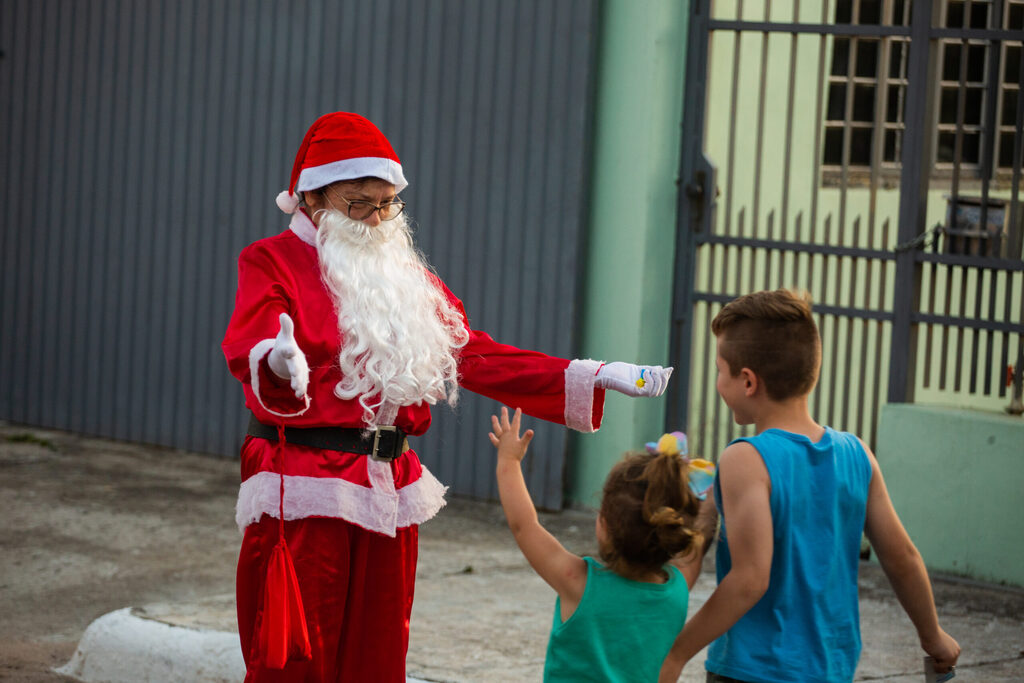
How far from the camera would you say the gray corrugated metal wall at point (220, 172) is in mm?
6621

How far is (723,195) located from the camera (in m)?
6.37

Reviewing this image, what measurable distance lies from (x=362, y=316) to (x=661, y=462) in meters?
0.95

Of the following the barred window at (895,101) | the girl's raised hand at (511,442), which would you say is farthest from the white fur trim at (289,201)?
the barred window at (895,101)

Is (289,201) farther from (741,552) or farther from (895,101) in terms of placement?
(895,101)

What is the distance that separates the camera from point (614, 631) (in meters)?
2.41

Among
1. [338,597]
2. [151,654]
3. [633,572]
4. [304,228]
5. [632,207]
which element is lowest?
[151,654]

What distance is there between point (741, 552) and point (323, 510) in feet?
3.36

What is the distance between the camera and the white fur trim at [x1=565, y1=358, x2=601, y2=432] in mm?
3291

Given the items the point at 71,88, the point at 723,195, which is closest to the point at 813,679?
the point at 723,195

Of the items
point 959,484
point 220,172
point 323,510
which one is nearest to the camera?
point 323,510

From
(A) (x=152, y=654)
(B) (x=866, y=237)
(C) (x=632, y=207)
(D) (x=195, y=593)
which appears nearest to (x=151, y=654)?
(A) (x=152, y=654)

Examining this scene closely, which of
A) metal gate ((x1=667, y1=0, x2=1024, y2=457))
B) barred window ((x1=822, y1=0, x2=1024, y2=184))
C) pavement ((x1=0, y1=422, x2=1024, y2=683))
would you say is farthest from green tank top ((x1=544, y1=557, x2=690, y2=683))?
barred window ((x1=822, y1=0, x2=1024, y2=184))

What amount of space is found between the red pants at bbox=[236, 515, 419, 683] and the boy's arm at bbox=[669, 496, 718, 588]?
84cm

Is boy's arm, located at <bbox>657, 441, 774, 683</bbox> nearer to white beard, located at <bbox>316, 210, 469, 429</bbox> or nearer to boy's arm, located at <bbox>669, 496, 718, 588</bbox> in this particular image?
boy's arm, located at <bbox>669, 496, 718, 588</bbox>
